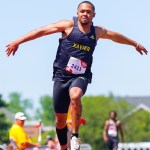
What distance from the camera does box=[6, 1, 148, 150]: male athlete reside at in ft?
45.9

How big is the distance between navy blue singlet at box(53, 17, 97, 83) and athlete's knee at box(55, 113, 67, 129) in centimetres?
67

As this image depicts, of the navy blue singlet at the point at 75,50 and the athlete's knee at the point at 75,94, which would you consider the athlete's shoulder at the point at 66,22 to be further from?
the athlete's knee at the point at 75,94

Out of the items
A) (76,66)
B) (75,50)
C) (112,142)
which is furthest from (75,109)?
(112,142)

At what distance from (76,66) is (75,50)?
0.27m

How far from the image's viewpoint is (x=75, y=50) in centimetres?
1420

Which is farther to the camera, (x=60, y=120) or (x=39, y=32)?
(x=60, y=120)

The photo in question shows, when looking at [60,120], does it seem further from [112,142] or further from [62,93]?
[112,142]

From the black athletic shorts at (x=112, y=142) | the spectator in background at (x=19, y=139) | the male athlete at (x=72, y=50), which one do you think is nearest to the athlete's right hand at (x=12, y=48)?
the male athlete at (x=72, y=50)

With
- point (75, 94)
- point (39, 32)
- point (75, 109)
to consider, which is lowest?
point (75, 109)

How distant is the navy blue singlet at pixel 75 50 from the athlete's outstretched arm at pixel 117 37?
186mm

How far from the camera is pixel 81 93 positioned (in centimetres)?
1377

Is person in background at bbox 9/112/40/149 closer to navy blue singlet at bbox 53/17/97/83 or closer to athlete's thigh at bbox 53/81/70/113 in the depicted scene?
athlete's thigh at bbox 53/81/70/113

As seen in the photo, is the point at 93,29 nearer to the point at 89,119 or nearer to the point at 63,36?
the point at 63,36

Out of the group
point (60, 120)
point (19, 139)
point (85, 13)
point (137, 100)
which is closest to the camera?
point (85, 13)
